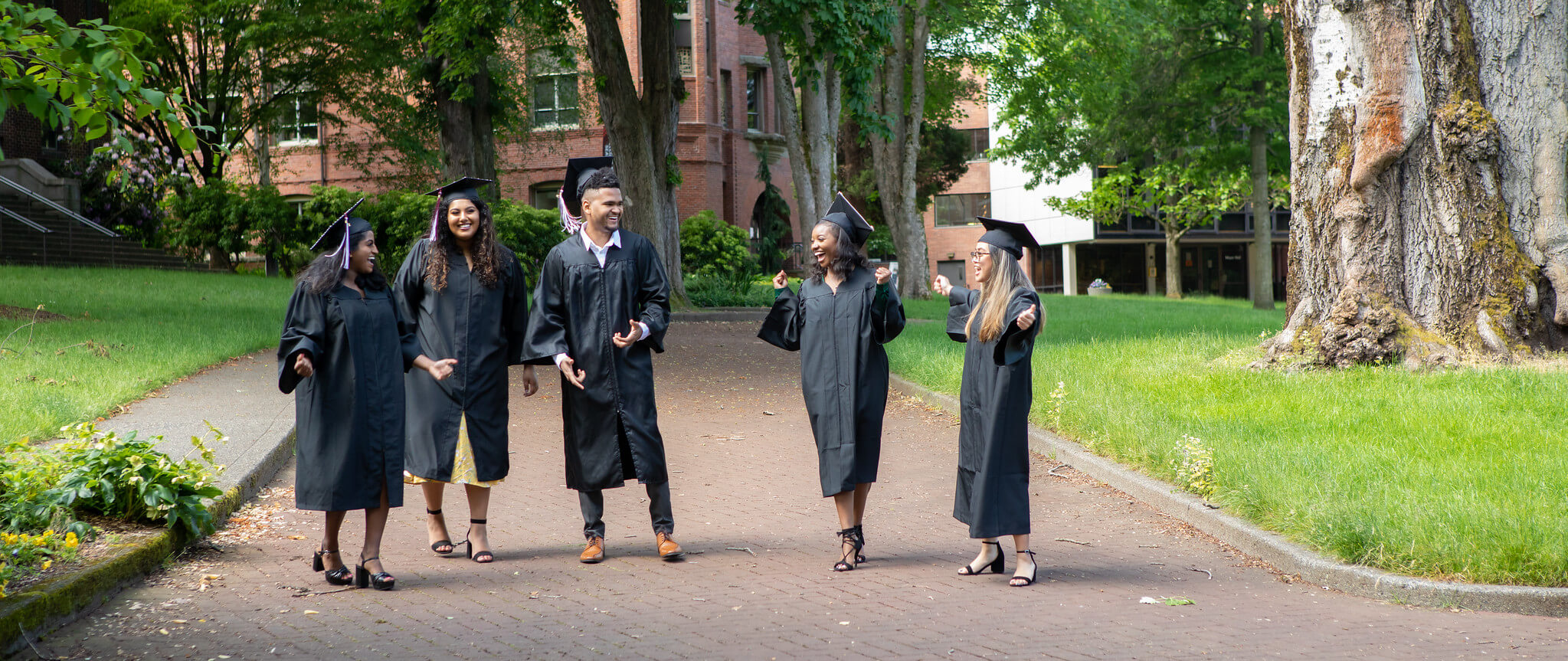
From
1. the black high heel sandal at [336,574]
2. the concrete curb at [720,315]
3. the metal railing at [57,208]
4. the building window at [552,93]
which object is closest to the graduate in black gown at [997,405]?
the black high heel sandal at [336,574]

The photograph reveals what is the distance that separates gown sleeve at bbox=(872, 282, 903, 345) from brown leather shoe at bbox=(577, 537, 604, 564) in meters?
1.69

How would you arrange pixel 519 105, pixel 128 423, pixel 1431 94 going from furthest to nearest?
pixel 519 105
pixel 1431 94
pixel 128 423

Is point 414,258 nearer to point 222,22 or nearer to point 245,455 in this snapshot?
point 245,455

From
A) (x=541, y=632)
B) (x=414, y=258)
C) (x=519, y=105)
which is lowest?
(x=541, y=632)

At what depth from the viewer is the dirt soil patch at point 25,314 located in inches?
591

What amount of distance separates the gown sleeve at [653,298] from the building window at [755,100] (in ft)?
124

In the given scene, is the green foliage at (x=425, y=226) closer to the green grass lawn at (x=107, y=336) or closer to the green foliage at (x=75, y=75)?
the green grass lawn at (x=107, y=336)

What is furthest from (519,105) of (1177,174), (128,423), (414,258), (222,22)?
(414,258)

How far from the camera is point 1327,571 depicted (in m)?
5.64

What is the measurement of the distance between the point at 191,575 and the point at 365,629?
1.51 metres

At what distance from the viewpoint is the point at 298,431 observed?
5.55 m

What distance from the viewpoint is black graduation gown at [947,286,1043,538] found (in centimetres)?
556

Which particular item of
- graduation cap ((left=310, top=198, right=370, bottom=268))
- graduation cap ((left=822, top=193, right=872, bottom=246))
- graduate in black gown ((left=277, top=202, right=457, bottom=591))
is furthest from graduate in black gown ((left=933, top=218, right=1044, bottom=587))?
graduation cap ((left=310, top=198, right=370, bottom=268))

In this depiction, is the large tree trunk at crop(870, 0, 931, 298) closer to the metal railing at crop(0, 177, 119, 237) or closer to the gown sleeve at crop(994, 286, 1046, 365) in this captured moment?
the metal railing at crop(0, 177, 119, 237)
